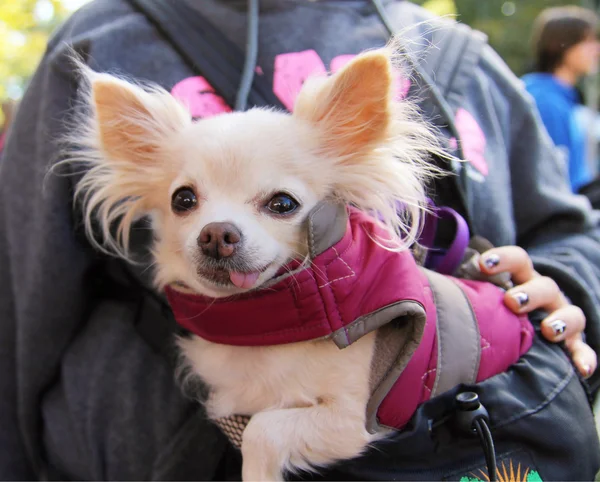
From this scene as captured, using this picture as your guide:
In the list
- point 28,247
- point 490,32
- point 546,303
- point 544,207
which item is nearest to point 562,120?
point 544,207

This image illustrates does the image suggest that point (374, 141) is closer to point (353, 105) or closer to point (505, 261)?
point (353, 105)

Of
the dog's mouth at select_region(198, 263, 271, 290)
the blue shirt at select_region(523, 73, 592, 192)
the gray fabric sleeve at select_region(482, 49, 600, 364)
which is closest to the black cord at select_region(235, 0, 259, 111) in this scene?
the dog's mouth at select_region(198, 263, 271, 290)

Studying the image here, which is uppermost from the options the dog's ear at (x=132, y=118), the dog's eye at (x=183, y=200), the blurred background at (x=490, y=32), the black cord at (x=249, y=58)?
the black cord at (x=249, y=58)

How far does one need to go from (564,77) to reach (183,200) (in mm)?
3836

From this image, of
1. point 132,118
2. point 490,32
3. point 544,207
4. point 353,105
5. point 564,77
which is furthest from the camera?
point 490,32

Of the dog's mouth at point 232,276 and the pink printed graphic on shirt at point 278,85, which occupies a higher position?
the pink printed graphic on shirt at point 278,85

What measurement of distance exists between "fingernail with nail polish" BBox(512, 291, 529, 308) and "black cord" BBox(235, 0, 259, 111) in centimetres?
78

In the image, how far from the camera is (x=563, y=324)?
1.32m

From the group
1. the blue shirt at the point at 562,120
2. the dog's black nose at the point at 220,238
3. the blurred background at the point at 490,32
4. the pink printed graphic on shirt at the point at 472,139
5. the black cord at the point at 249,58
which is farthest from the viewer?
the blurred background at the point at 490,32

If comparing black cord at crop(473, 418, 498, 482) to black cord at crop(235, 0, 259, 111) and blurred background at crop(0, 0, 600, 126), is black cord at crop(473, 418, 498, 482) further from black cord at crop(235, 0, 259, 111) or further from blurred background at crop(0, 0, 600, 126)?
blurred background at crop(0, 0, 600, 126)

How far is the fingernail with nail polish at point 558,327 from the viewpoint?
1314mm

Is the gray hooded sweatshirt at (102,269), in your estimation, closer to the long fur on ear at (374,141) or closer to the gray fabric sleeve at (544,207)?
the gray fabric sleeve at (544,207)

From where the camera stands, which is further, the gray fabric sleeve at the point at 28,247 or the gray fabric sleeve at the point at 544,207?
the gray fabric sleeve at the point at 544,207

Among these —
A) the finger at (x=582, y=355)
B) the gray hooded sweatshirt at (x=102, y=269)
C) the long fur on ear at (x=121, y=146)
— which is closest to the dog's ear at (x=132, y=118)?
the long fur on ear at (x=121, y=146)
